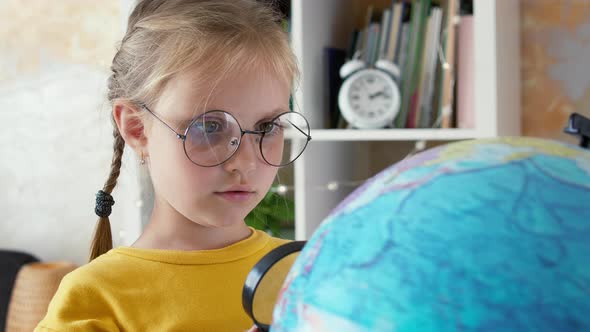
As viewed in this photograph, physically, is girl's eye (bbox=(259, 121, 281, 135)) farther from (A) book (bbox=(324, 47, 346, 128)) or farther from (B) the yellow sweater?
(A) book (bbox=(324, 47, 346, 128))

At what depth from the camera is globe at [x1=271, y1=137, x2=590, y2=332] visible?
0.49 m

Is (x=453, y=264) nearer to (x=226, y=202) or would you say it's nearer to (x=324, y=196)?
(x=226, y=202)

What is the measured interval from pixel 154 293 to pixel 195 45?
33cm

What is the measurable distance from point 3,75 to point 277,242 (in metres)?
2.32

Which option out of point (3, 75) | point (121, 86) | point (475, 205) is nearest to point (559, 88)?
point (121, 86)

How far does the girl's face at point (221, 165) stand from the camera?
0.98 metres

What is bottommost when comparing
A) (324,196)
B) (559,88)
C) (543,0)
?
(324,196)

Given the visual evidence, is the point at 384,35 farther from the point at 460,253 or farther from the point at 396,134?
the point at 460,253

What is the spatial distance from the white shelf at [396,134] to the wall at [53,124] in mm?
1186

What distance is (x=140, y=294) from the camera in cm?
99

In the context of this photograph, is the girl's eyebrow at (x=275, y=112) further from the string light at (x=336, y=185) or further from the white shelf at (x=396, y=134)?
the string light at (x=336, y=185)

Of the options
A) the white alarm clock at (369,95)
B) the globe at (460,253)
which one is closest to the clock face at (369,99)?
the white alarm clock at (369,95)

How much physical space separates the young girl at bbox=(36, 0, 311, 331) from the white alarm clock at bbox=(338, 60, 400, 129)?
956mm

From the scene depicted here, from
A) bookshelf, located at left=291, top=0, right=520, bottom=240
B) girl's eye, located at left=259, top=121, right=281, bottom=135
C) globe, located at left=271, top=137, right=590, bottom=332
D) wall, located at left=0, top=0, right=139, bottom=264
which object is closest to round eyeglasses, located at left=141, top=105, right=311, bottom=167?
girl's eye, located at left=259, top=121, right=281, bottom=135
